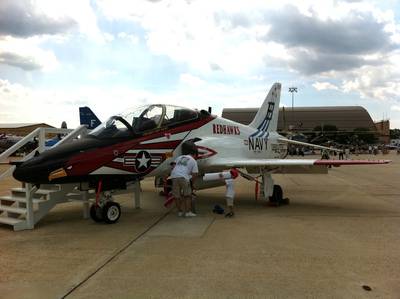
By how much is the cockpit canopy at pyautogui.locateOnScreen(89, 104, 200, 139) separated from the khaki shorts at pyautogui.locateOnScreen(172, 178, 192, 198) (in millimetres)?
1296

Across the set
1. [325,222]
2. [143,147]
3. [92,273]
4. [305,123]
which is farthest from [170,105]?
[305,123]

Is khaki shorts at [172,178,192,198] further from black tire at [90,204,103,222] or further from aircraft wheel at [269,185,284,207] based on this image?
aircraft wheel at [269,185,284,207]

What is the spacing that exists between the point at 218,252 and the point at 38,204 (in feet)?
13.0

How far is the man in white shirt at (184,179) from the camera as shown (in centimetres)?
863

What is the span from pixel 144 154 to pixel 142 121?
0.74 metres

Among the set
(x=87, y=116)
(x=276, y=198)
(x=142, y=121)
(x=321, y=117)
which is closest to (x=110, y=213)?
(x=142, y=121)

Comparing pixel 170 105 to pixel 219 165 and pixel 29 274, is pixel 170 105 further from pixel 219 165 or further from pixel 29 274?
pixel 29 274

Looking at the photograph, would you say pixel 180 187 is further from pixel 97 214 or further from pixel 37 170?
pixel 37 170

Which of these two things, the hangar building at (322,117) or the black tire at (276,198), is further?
the hangar building at (322,117)

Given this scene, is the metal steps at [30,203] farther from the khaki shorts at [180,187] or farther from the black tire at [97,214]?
the khaki shorts at [180,187]

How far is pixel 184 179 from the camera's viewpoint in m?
8.59

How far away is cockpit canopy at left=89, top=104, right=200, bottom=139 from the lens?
846 centimetres

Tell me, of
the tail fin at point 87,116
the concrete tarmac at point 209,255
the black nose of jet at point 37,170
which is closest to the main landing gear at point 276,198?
the concrete tarmac at point 209,255

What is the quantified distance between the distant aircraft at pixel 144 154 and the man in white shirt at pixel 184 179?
1.82 feet
